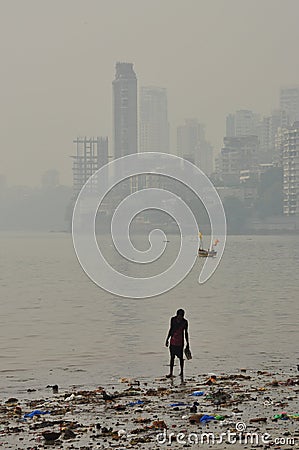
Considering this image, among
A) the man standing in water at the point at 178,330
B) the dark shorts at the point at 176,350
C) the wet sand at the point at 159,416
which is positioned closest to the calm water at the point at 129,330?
the dark shorts at the point at 176,350

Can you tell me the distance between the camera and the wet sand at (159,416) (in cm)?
1151

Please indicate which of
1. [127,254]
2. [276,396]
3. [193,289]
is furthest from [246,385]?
[127,254]

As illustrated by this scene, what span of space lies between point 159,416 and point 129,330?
16.9m

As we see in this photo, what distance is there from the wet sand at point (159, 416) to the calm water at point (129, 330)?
221cm

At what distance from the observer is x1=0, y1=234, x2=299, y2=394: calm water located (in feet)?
66.4

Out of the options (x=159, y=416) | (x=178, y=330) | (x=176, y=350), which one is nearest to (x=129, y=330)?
(x=176, y=350)

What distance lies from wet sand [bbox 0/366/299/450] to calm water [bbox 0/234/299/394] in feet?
7.25

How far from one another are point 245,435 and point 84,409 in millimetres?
3196

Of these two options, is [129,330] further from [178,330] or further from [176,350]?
[178,330]

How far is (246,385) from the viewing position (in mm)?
16250

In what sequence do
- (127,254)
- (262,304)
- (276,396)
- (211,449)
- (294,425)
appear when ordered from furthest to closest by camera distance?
(127,254)
(262,304)
(276,396)
(294,425)
(211,449)

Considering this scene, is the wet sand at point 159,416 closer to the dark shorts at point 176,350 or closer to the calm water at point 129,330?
the dark shorts at point 176,350

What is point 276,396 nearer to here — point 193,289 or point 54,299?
point 54,299

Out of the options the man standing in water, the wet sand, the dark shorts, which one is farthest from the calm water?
the wet sand
